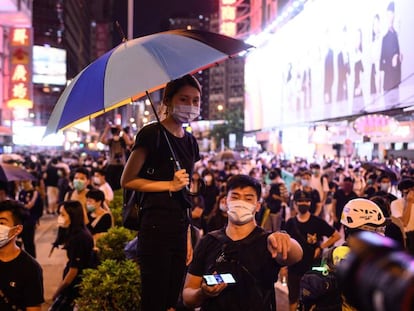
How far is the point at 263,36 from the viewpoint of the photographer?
42.4 m

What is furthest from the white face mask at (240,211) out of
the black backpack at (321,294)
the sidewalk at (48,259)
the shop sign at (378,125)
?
the shop sign at (378,125)

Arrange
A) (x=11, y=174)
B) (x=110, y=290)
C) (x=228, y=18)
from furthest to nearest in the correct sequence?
(x=228, y=18), (x=11, y=174), (x=110, y=290)

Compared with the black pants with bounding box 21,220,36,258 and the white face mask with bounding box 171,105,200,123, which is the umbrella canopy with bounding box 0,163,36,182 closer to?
the black pants with bounding box 21,220,36,258

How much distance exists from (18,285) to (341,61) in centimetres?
2285

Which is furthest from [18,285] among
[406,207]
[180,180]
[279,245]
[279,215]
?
[279,215]

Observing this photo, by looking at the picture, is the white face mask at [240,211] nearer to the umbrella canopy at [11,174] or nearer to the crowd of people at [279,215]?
the crowd of people at [279,215]

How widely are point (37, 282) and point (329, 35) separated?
24.4 metres

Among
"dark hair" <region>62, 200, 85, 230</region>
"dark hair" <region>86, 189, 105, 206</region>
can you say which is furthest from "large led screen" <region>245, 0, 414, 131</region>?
"dark hair" <region>62, 200, 85, 230</region>

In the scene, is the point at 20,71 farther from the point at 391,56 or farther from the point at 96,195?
the point at 96,195

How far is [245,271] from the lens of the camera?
2.74 meters

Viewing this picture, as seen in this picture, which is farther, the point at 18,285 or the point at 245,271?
the point at 18,285

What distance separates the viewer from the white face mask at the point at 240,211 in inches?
115

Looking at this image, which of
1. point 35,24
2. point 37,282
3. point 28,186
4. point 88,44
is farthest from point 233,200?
point 88,44

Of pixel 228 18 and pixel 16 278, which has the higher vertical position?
pixel 228 18
